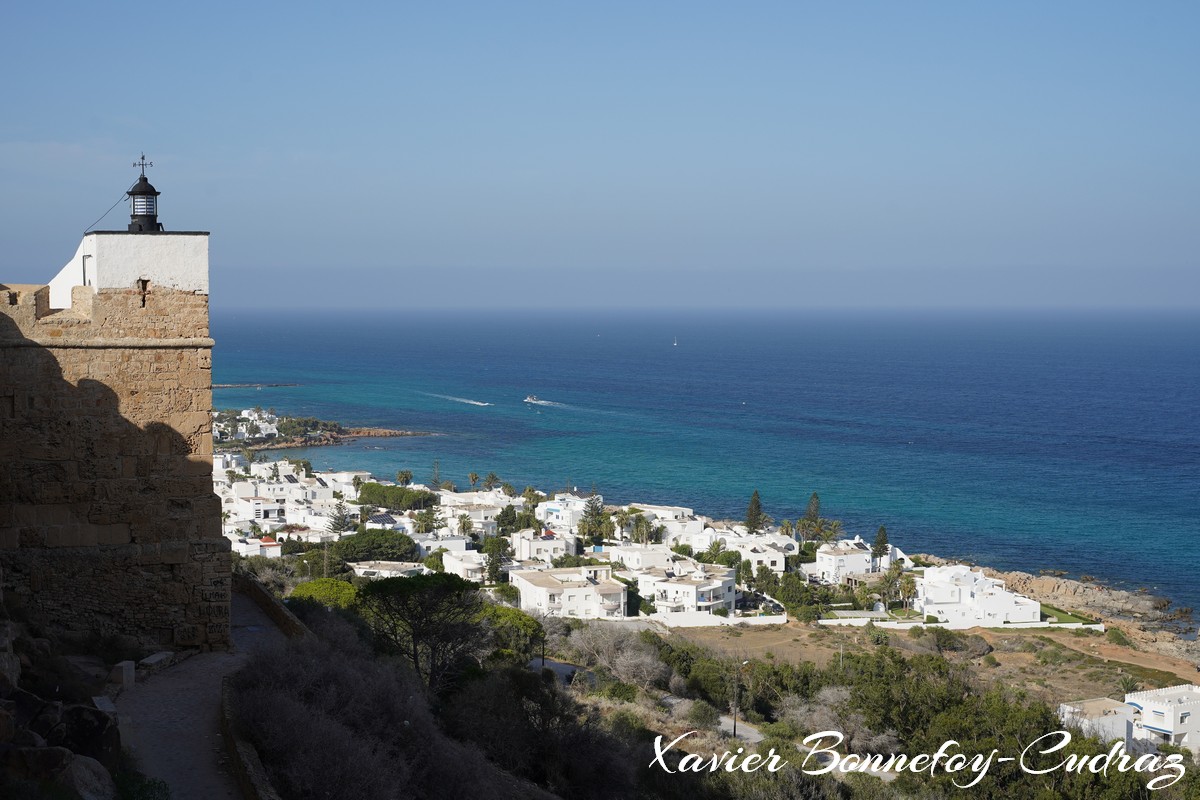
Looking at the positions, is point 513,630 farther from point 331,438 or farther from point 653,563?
point 331,438

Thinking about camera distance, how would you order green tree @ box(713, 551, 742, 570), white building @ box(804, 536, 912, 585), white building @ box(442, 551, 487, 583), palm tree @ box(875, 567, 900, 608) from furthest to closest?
white building @ box(804, 536, 912, 585) → green tree @ box(713, 551, 742, 570) → white building @ box(442, 551, 487, 583) → palm tree @ box(875, 567, 900, 608)

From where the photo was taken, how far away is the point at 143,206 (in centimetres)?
1018

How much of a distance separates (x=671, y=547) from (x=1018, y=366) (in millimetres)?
109164

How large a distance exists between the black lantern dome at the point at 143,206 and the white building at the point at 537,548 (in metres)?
32.2

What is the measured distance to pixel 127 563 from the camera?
399 inches

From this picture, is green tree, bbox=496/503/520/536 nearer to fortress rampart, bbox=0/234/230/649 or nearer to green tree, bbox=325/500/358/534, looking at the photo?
green tree, bbox=325/500/358/534

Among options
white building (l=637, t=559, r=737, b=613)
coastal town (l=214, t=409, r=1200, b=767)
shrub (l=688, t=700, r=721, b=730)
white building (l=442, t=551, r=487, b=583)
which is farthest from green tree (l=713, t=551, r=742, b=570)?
shrub (l=688, t=700, r=721, b=730)

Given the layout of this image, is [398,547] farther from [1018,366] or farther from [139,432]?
[1018,366]

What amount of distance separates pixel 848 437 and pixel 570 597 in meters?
48.0

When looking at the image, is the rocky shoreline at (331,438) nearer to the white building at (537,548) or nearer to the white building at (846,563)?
the white building at (537,548)

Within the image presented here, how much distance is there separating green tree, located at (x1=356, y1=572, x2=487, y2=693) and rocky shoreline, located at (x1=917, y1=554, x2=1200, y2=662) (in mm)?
25224

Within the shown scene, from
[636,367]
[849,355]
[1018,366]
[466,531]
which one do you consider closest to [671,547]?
[466,531]

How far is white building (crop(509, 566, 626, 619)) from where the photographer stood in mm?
33875

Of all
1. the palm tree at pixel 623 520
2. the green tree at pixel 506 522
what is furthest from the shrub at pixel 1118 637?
the green tree at pixel 506 522
